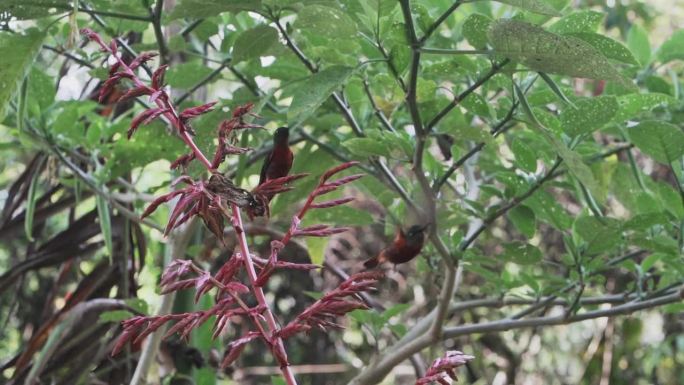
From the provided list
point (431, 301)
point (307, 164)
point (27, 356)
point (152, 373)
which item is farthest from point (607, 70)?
point (431, 301)

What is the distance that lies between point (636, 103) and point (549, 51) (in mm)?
318

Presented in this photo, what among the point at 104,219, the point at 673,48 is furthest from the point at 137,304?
the point at 673,48

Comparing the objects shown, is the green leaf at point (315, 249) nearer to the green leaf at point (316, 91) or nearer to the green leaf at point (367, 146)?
the green leaf at point (367, 146)

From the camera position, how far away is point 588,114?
2.59 feet

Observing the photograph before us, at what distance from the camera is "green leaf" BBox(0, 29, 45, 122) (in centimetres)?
67

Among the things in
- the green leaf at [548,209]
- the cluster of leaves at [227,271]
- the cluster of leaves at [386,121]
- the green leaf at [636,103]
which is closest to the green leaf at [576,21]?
the cluster of leaves at [386,121]

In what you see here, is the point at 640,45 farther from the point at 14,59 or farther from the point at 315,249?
the point at 14,59

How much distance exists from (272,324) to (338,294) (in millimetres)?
44

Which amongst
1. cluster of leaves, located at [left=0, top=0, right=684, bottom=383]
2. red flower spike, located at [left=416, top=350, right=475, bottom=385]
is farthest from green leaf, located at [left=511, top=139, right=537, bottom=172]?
red flower spike, located at [left=416, top=350, right=475, bottom=385]

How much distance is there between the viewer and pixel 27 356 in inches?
46.9

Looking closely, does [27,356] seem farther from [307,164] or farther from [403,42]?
[403,42]

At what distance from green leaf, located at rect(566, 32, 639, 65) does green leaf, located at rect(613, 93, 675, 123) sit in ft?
0.51

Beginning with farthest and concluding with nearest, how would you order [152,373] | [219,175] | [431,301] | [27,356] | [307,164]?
[431,301] < [152,373] < [27,356] < [307,164] < [219,175]

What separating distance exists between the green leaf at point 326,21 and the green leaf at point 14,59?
22cm
